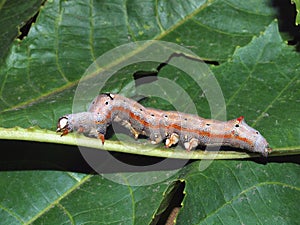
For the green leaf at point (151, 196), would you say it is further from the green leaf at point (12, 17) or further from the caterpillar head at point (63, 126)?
the green leaf at point (12, 17)

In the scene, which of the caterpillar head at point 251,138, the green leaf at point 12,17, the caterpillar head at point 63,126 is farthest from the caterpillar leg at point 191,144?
the green leaf at point 12,17

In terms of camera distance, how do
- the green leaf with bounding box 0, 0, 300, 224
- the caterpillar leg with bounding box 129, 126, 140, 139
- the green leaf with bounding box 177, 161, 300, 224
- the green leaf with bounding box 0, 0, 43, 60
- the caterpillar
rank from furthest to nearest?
the green leaf with bounding box 0, 0, 43, 60 < the caterpillar leg with bounding box 129, 126, 140, 139 < the caterpillar < the green leaf with bounding box 0, 0, 300, 224 < the green leaf with bounding box 177, 161, 300, 224

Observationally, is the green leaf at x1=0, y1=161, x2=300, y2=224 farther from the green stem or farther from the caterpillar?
the caterpillar

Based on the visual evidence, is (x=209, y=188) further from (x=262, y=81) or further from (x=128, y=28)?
(x=128, y=28)

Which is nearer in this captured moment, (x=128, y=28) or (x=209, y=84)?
(x=209, y=84)

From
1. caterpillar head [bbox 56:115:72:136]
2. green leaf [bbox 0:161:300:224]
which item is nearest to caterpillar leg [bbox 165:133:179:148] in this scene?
green leaf [bbox 0:161:300:224]

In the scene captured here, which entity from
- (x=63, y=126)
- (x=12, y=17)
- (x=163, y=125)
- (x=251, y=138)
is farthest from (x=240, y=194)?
(x=12, y=17)

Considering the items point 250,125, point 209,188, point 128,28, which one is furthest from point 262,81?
point 128,28
